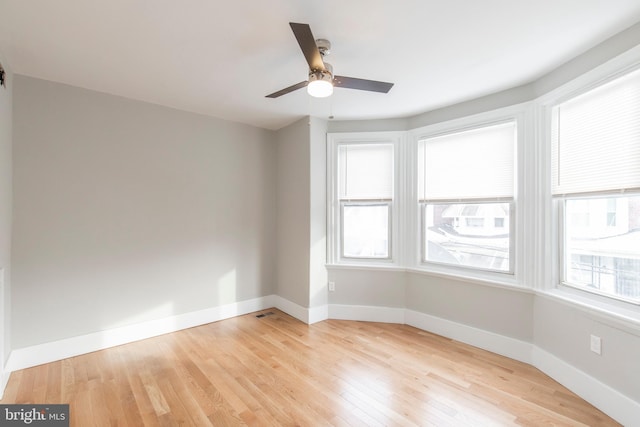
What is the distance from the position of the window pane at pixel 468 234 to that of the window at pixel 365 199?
0.53 meters

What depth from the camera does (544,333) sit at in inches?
98.1

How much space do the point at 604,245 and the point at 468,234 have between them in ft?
3.63

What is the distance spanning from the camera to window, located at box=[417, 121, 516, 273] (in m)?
2.84

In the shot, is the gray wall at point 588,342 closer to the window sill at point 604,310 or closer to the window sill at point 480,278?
the window sill at point 604,310

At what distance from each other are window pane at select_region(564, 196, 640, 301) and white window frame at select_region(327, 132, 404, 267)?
1.64m

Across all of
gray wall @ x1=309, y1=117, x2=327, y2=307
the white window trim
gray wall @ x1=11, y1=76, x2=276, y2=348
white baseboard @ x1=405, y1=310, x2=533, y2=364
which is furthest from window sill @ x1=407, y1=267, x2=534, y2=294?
gray wall @ x1=11, y1=76, x2=276, y2=348

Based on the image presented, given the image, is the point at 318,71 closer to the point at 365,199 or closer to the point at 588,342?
the point at 365,199

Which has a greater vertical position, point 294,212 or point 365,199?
point 365,199

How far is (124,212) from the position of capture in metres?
2.99

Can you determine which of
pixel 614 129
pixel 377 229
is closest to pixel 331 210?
pixel 377 229

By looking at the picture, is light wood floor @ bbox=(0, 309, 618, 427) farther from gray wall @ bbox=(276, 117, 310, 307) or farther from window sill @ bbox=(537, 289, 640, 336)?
gray wall @ bbox=(276, 117, 310, 307)

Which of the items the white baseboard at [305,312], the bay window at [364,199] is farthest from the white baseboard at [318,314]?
the bay window at [364,199]

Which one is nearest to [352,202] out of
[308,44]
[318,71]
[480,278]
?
[480,278]

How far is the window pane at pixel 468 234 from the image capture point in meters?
2.88
